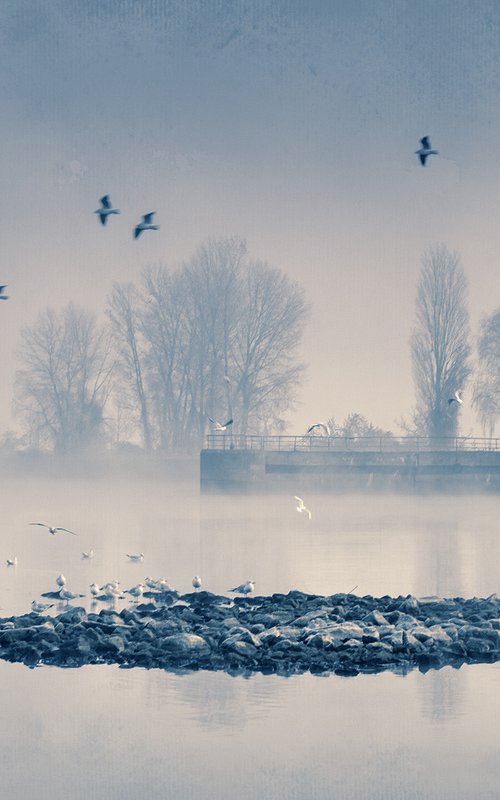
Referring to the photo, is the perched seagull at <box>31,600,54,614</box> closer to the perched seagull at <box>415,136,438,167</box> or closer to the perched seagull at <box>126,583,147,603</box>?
the perched seagull at <box>126,583,147,603</box>

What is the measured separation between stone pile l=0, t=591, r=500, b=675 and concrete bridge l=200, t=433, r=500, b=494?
38353 mm

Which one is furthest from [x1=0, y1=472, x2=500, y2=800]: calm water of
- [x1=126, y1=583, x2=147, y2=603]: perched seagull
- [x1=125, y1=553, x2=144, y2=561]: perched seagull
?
[x1=125, y1=553, x2=144, y2=561]: perched seagull

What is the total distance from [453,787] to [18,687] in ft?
21.5

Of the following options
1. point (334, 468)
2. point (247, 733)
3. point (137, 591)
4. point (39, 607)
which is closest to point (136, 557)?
point (137, 591)

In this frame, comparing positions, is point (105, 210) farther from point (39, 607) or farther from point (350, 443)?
point (350, 443)

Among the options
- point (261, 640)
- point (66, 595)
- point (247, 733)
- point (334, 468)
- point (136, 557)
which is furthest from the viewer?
point (334, 468)

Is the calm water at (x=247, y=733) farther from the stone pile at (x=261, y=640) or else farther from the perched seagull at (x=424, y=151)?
the perched seagull at (x=424, y=151)

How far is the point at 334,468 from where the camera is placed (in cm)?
6219

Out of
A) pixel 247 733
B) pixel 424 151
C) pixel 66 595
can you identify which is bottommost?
pixel 247 733

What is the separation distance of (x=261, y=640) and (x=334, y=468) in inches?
1704

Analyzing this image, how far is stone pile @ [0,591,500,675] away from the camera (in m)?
18.4

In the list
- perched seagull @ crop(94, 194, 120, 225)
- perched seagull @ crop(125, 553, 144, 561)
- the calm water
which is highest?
perched seagull @ crop(94, 194, 120, 225)

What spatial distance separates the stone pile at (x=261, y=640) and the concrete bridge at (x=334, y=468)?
38.4 meters

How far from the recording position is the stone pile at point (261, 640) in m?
18.4
